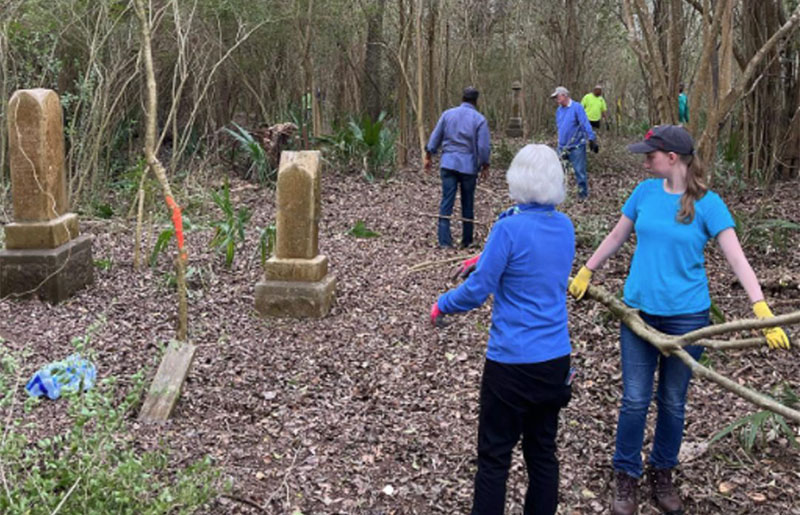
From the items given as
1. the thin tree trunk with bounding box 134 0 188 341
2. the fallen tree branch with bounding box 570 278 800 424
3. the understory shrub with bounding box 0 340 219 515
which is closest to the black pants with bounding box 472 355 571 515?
the fallen tree branch with bounding box 570 278 800 424

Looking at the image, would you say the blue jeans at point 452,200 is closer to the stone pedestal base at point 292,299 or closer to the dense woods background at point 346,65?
the dense woods background at point 346,65

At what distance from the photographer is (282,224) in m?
6.01

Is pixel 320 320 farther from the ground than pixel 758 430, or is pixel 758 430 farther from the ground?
pixel 758 430

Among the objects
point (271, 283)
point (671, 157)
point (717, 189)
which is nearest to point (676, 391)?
point (671, 157)

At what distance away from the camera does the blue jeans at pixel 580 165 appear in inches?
419

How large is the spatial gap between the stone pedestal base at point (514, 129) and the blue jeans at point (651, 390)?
17.3 m

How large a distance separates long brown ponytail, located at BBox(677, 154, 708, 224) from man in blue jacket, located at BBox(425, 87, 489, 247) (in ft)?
15.4

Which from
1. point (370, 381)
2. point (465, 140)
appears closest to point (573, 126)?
point (465, 140)

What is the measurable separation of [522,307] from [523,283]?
0.09 m

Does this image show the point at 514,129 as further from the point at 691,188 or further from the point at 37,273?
the point at 691,188

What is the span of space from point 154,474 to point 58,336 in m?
2.20

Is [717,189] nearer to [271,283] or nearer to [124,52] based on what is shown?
[271,283]

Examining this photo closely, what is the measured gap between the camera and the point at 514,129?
20250 mm

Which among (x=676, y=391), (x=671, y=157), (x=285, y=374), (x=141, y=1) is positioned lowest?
(x=285, y=374)
